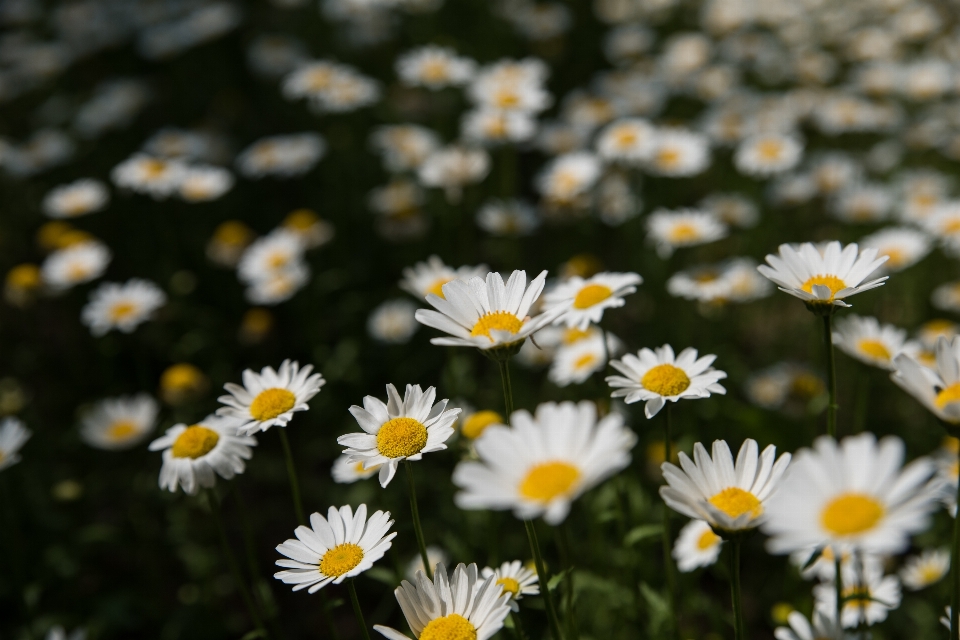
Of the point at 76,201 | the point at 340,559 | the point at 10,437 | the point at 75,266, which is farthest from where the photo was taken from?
the point at 76,201

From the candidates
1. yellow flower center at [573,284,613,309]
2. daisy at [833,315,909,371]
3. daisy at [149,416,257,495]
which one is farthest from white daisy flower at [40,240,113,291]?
daisy at [833,315,909,371]

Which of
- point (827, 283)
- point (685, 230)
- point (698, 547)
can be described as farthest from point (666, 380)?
point (685, 230)

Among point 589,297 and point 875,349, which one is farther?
point 875,349

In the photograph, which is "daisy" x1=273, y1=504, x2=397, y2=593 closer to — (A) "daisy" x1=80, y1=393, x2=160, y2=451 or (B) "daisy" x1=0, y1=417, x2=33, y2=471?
(B) "daisy" x1=0, y1=417, x2=33, y2=471

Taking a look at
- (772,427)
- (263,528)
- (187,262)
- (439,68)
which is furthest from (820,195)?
(187,262)

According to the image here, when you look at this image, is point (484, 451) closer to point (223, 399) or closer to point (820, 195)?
point (223, 399)

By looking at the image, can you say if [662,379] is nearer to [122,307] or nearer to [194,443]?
[194,443]
